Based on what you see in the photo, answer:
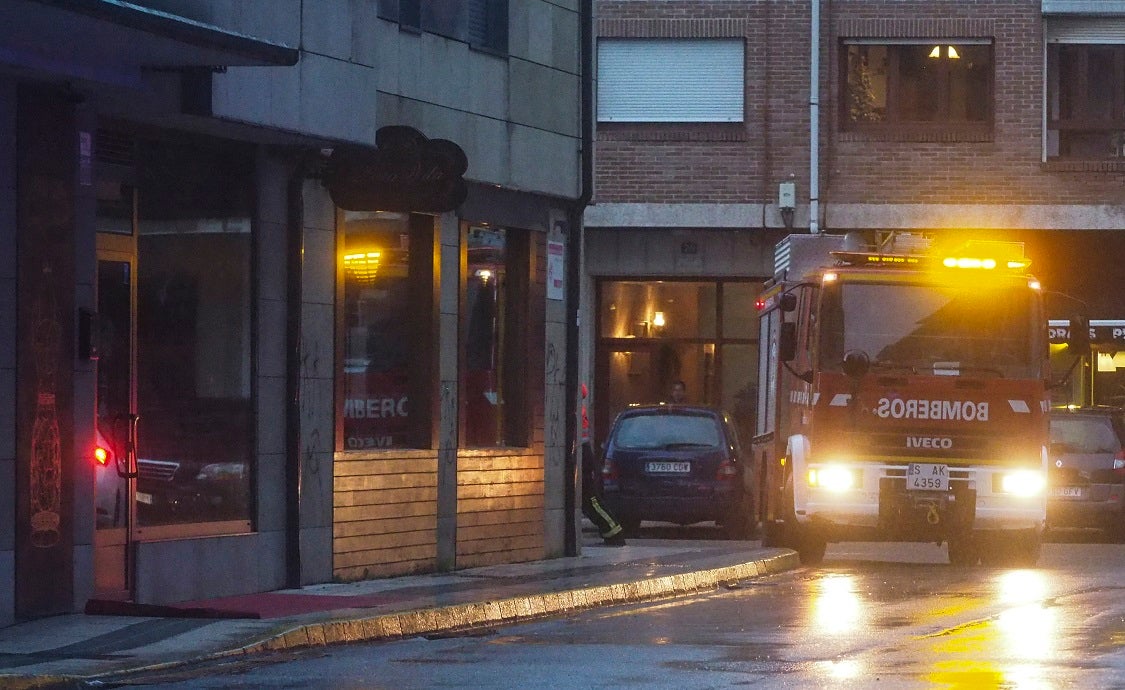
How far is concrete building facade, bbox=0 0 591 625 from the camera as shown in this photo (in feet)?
41.0

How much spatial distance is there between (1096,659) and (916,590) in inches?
215

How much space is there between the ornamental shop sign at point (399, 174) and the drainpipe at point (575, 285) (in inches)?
132

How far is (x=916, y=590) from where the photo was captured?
1636cm

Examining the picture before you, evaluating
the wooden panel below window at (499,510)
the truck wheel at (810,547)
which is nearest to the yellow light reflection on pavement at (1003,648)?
the wooden panel below window at (499,510)

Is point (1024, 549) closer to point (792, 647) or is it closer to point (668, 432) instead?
point (668, 432)

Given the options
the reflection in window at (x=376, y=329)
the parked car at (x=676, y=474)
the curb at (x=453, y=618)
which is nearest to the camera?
the curb at (x=453, y=618)

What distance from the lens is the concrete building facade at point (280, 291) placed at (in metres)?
12.5

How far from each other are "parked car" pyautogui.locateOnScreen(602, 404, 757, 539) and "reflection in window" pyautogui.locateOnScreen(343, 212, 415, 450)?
7746 mm

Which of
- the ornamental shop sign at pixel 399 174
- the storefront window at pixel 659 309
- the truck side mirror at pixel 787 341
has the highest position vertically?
the ornamental shop sign at pixel 399 174

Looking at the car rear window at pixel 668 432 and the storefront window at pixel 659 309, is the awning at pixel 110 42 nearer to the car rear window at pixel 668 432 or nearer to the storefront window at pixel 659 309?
the car rear window at pixel 668 432

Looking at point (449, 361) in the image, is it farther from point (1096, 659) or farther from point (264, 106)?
point (1096, 659)

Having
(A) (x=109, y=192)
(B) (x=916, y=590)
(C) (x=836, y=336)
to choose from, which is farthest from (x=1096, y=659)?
(C) (x=836, y=336)

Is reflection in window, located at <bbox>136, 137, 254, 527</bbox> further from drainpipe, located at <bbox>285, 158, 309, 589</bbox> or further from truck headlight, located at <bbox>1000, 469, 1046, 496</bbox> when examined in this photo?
truck headlight, located at <bbox>1000, 469, 1046, 496</bbox>

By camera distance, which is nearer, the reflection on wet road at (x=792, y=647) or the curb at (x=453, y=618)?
the reflection on wet road at (x=792, y=647)
